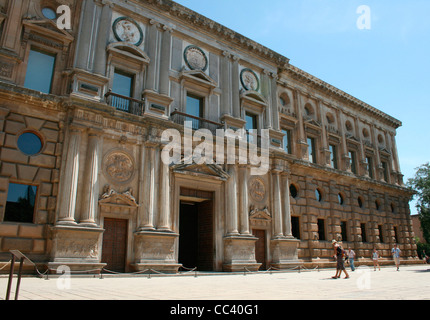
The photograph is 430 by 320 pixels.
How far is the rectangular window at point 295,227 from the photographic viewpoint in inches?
941

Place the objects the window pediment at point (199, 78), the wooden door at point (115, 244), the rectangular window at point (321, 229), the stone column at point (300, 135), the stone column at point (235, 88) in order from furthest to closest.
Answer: the stone column at point (300, 135), the rectangular window at point (321, 229), the stone column at point (235, 88), the window pediment at point (199, 78), the wooden door at point (115, 244)

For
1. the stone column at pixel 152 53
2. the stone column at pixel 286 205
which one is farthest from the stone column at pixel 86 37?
the stone column at pixel 286 205

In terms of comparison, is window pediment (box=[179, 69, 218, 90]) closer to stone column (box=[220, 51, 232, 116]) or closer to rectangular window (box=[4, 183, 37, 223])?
stone column (box=[220, 51, 232, 116])

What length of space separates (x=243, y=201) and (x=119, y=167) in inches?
298

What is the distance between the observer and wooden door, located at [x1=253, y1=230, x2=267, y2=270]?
21266 mm

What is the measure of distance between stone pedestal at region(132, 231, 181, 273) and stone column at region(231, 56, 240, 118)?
929cm

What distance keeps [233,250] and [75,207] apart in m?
8.65

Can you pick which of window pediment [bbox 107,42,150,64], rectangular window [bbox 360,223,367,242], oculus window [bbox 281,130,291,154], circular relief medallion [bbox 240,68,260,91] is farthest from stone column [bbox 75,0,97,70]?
rectangular window [bbox 360,223,367,242]

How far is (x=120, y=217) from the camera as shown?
16344 millimetres

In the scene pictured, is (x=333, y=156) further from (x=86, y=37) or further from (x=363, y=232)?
(x=86, y=37)

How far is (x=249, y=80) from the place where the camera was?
24.0 m

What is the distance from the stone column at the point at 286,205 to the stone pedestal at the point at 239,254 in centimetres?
335

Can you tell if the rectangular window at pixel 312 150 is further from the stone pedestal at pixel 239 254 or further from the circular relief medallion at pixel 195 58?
the circular relief medallion at pixel 195 58
